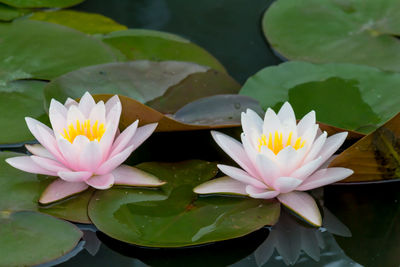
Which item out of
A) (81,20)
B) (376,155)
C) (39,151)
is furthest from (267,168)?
(81,20)

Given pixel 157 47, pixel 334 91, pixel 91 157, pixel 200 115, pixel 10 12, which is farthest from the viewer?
pixel 10 12

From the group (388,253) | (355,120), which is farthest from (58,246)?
(355,120)

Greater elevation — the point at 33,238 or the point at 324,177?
the point at 324,177

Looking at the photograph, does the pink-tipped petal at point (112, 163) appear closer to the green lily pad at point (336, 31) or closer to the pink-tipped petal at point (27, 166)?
the pink-tipped petal at point (27, 166)

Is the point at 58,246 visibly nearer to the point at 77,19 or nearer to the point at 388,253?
the point at 388,253

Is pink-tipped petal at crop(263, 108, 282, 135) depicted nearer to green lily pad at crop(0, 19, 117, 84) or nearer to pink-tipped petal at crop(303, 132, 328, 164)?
pink-tipped petal at crop(303, 132, 328, 164)

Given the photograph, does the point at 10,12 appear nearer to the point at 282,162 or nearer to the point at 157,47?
the point at 157,47
